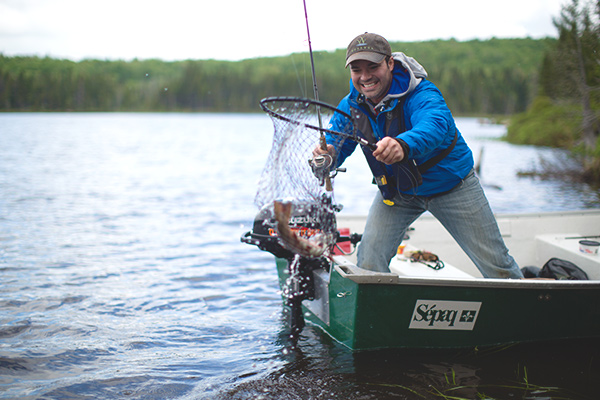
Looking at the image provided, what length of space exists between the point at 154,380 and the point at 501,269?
10.2ft

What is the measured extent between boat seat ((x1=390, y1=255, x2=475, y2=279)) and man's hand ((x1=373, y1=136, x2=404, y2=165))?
7.72ft

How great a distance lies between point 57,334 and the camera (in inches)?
215

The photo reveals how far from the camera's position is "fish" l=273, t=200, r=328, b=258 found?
114 inches

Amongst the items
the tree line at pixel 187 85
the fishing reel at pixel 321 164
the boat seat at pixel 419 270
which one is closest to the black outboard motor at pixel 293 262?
the fishing reel at pixel 321 164

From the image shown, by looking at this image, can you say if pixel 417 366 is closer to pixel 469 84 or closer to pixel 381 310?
pixel 381 310

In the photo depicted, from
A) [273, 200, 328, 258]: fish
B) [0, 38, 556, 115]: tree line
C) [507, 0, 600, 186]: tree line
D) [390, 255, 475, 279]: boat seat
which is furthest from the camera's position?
[0, 38, 556, 115]: tree line

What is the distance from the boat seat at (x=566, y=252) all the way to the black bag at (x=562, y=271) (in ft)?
0.38

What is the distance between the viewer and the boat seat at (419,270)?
5375 mm

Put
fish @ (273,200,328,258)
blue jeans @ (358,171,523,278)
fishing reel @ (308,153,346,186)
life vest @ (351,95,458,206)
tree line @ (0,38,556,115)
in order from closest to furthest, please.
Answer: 1. fish @ (273,200,328,258)
2. fishing reel @ (308,153,346,186)
3. life vest @ (351,95,458,206)
4. blue jeans @ (358,171,523,278)
5. tree line @ (0,38,556,115)

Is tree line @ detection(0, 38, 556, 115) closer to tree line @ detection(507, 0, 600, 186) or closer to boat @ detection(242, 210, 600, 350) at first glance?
tree line @ detection(507, 0, 600, 186)

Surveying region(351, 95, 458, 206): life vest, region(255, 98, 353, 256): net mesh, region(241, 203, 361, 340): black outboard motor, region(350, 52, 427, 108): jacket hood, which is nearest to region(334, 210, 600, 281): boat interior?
region(241, 203, 361, 340): black outboard motor

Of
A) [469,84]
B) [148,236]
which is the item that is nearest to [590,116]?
[148,236]

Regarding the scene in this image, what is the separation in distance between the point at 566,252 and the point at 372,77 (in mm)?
3672

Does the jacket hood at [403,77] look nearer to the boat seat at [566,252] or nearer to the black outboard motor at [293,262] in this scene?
the black outboard motor at [293,262]
